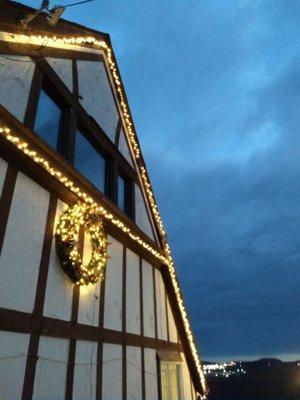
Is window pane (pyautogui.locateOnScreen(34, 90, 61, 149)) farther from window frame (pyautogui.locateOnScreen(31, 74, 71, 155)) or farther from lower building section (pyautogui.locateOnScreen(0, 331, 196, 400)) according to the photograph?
lower building section (pyautogui.locateOnScreen(0, 331, 196, 400))

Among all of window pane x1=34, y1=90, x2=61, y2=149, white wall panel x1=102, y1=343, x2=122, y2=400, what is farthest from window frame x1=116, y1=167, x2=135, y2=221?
white wall panel x1=102, y1=343, x2=122, y2=400

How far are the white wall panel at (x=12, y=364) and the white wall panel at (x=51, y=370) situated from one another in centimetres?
25

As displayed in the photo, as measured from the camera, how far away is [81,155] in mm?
6145

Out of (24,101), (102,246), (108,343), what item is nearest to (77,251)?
(102,246)

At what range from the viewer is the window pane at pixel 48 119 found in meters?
5.06

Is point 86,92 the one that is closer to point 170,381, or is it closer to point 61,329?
point 61,329

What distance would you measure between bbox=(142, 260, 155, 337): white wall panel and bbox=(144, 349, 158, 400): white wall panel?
35 cm

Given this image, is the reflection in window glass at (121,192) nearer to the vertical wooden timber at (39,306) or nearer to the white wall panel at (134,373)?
the white wall panel at (134,373)

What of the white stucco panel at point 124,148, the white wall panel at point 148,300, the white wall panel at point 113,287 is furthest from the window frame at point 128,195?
the white wall panel at point 113,287

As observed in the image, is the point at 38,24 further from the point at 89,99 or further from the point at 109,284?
the point at 109,284

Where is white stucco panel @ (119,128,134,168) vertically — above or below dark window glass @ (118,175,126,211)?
above

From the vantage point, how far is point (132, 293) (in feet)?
20.7

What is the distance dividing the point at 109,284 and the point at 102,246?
0.69m

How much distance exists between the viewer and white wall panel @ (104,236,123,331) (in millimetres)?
5418
